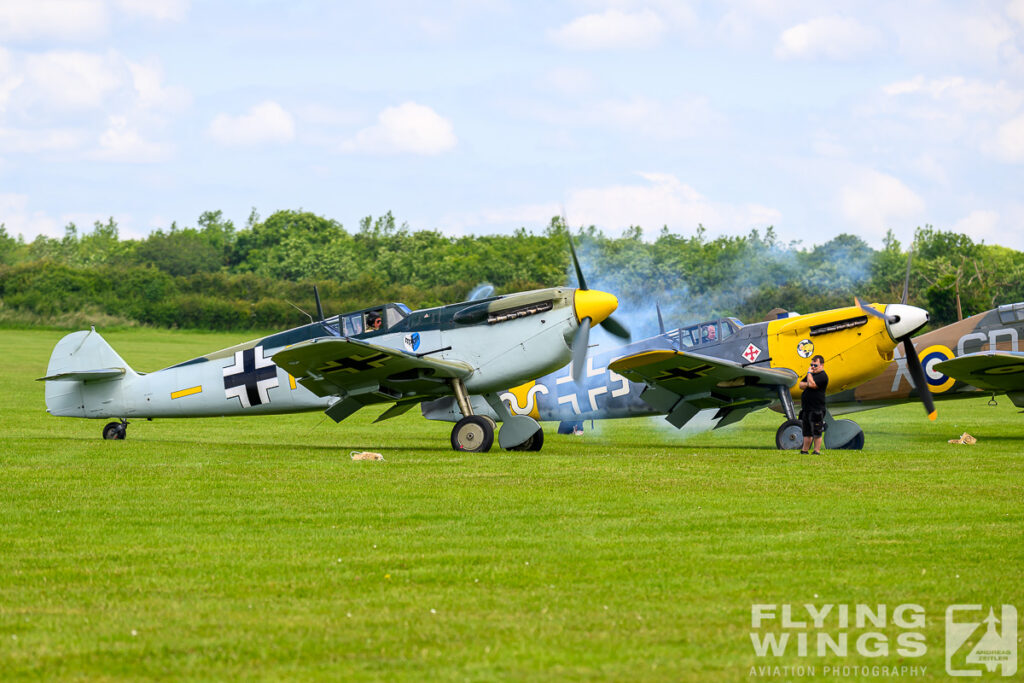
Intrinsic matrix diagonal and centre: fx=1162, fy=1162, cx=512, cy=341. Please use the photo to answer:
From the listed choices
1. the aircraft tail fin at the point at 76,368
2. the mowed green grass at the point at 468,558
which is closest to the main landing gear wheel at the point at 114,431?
the aircraft tail fin at the point at 76,368

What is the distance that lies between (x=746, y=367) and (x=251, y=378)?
7.07 metres

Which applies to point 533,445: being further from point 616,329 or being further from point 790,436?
point 790,436

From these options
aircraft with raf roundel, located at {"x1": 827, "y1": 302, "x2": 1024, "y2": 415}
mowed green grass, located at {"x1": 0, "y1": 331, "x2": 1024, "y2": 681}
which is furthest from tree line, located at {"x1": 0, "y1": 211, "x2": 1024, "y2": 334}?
mowed green grass, located at {"x1": 0, "y1": 331, "x2": 1024, "y2": 681}

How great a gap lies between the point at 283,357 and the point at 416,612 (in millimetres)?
9213

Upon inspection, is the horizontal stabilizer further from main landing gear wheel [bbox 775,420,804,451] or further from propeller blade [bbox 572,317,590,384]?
main landing gear wheel [bbox 775,420,804,451]

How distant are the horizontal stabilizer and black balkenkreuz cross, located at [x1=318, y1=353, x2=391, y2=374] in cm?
391

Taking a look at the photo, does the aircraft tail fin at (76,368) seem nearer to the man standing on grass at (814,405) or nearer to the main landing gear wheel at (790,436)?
the main landing gear wheel at (790,436)

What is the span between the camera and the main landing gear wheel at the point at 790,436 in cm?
1605

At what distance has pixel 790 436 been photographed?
16.1m

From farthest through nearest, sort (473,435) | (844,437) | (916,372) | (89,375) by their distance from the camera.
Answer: (916,372) < (89,375) < (844,437) < (473,435)

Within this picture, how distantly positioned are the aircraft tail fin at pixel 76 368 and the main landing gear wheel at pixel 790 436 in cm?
944

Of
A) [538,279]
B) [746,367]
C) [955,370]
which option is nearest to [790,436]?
[746,367]

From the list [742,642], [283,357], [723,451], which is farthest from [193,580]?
[723,451]

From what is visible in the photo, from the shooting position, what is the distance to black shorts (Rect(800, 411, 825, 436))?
14805mm
